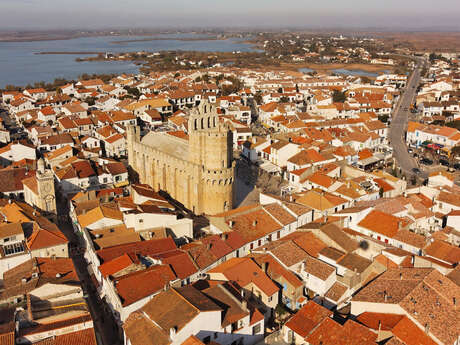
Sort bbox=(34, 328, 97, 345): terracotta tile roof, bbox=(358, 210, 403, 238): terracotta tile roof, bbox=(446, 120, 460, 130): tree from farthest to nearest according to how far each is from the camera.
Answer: bbox=(446, 120, 460, 130): tree, bbox=(358, 210, 403, 238): terracotta tile roof, bbox=(34, 328, 97, 345): terracotta tile roof

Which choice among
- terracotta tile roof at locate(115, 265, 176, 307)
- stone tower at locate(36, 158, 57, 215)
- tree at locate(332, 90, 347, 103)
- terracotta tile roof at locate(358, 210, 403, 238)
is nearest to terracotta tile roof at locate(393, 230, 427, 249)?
terracotta tile roof at locate(358, 210, 403, 238)

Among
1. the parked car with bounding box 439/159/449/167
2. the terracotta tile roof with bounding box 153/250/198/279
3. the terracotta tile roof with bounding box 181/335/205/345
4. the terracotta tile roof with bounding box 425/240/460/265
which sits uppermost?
the terracotta tile roof with bounding box 181/335/205/345

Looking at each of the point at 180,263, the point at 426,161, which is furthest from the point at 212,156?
the point at 426,161

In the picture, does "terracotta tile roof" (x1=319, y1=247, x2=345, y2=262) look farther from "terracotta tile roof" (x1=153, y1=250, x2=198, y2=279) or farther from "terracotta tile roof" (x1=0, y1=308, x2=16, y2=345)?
"terracotta tile roof" (x1=0, y1=308, x2=16, y2=345)

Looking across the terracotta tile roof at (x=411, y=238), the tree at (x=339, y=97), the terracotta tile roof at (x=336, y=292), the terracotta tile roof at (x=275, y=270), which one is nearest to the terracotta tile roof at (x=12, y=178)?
the terracotta tile roof at (x=275, y=270)

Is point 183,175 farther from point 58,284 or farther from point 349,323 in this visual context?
point 349,323

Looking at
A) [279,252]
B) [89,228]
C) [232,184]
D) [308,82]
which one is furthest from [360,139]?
[308,82]

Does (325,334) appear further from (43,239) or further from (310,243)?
(43,239)
